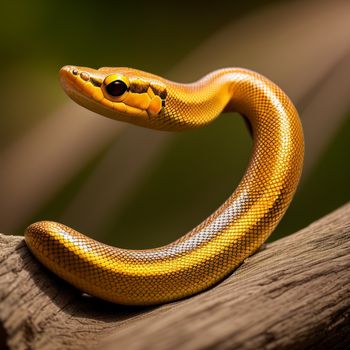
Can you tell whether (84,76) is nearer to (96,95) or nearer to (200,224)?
(96,95)

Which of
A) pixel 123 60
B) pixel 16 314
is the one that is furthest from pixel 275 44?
pixel 16 314

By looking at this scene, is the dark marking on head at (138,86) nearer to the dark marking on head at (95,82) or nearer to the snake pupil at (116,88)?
the snake pupil at (116,88)

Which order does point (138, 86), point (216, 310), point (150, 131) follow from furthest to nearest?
point (150, 131)
point (138, 86)
point (216, 310)

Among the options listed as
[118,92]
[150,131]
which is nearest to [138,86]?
[118,92]

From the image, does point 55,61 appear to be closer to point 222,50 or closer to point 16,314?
point 222,50

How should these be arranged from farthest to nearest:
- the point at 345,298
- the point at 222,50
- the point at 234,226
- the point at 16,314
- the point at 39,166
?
the point at 222,50
the point at 39,166
the point at 234,226
the point at 345,298
the point at 16,314

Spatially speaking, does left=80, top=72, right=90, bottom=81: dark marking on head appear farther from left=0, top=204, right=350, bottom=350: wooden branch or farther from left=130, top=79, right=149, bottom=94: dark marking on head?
left=0, top=204, right=350, bottom=350: wooden branch
